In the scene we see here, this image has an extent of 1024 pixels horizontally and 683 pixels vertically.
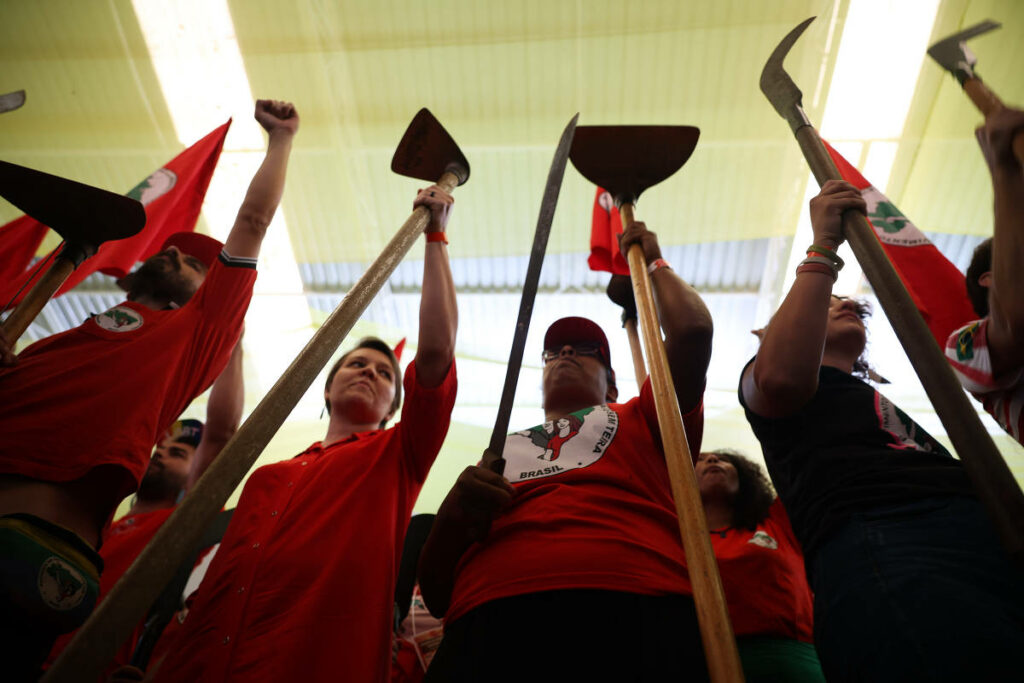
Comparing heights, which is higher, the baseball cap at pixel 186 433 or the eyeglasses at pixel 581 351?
the eyeglasses at pixel 581 351

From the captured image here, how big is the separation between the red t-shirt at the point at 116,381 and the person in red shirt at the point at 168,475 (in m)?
0.24

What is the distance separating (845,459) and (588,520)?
502 millimetres

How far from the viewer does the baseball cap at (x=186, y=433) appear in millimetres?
2521

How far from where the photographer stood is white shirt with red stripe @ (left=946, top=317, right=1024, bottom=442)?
1.19 meters

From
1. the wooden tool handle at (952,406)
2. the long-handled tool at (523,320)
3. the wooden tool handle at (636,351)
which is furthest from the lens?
the wooden tool handle at (636,351)

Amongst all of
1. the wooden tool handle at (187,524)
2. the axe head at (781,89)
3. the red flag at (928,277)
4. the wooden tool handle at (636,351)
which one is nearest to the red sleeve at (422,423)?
the wooden tool handle at (187,524)

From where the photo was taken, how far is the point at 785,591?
159 cm

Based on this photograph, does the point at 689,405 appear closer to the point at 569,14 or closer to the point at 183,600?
the point at 183,600

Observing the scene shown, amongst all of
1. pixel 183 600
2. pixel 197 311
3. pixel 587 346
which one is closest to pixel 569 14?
pixel 587 346

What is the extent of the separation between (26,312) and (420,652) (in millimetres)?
1305

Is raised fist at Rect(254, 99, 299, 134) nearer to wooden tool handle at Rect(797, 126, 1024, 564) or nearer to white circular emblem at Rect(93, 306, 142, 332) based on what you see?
white circular emblem at Rect(93, 306, 142, 332)

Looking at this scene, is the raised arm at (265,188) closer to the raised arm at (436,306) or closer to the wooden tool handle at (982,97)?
the raised arm at (436,306)

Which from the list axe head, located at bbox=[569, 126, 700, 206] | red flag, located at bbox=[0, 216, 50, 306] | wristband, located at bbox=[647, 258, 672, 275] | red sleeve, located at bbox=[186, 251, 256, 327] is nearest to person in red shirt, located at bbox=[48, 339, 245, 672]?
red sleeve, located at bbox=[186, 251, 256, 327]

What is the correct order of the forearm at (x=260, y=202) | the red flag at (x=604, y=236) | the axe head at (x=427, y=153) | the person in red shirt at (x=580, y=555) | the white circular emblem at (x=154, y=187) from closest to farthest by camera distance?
the person in red shirt at (x=580, y=555) < the forearm at (x=260, y=202) < the axe head at (x=427, y=153) < the red flag at (x=604, y=236) < the white circular emblem at (x=154, y=187)
